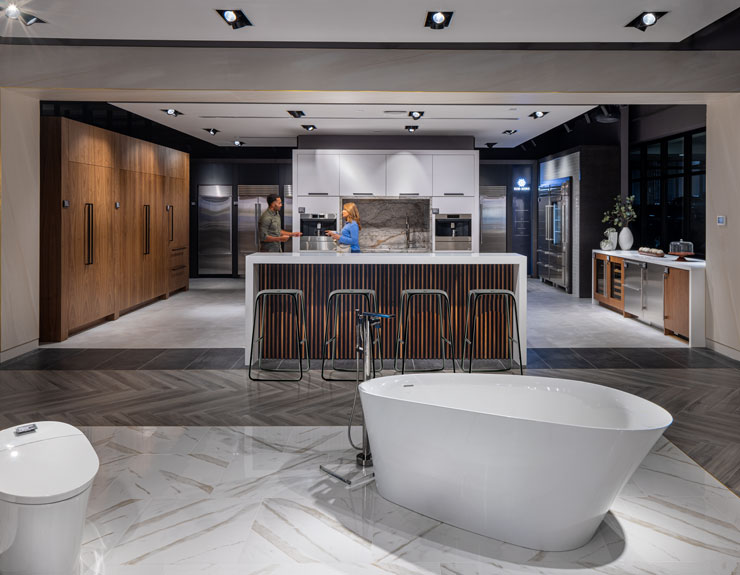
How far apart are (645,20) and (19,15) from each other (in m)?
4.98

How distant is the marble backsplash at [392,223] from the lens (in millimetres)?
11078

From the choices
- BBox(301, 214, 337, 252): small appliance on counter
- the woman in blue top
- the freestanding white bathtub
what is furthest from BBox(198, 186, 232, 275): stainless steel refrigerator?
the freestanding white bathtub

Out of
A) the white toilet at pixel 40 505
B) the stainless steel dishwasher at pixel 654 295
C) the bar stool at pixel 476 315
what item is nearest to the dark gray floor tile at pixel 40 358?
the white toilet at pixel 40 505

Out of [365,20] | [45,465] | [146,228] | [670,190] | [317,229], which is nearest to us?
[45,465]

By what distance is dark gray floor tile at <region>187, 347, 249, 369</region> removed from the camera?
5996mm

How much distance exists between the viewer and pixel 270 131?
10219 millimetres

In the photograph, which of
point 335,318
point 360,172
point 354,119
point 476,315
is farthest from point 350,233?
point 360,172

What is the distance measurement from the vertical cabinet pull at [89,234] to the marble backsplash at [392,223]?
465cm

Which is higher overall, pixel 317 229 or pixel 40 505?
pixel 317 229

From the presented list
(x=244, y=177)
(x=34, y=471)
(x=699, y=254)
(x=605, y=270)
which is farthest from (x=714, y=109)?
(x=244, y=177)

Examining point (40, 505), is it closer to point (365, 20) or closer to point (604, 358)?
point (365, 20)

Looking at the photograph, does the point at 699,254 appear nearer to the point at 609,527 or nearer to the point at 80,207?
the point at 609,527

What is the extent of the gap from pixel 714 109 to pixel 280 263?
15.4 feet

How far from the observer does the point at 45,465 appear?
2441mm
